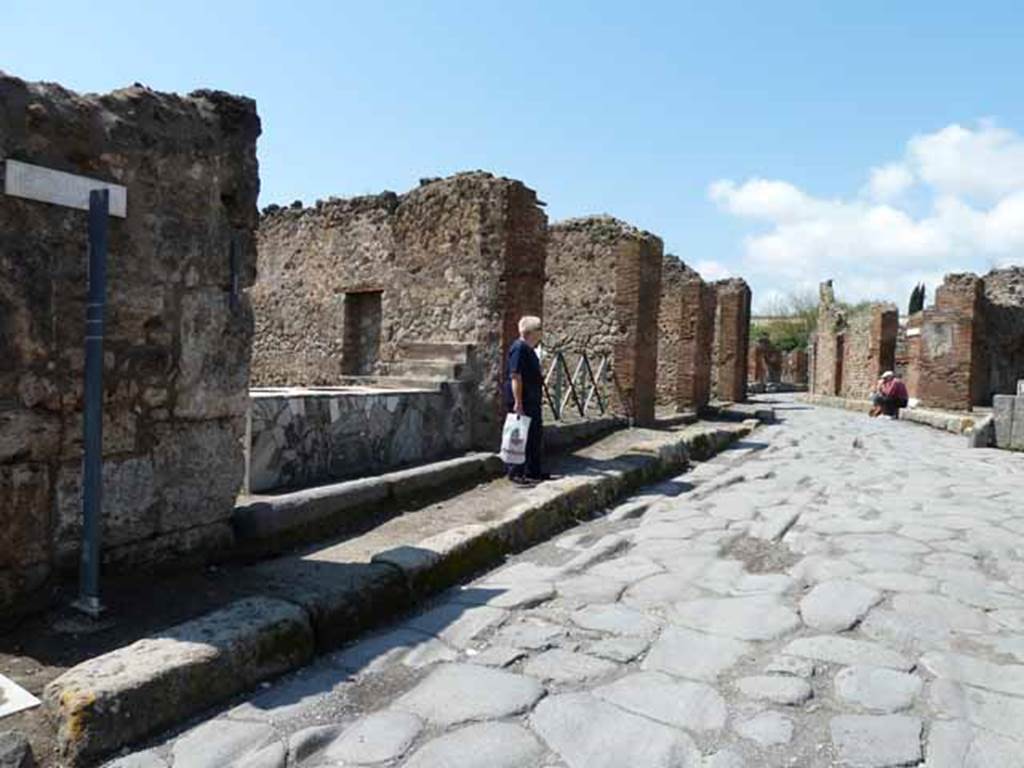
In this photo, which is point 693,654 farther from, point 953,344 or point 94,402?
point 953,344

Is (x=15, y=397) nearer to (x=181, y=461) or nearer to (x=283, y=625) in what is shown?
(x=181, y=461)

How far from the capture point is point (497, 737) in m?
2.57

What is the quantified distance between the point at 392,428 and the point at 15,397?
11.0 feet

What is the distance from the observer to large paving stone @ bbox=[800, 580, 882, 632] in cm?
366

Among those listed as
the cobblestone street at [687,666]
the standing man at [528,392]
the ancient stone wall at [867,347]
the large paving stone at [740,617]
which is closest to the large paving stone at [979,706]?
the cobblestone street at [687,666]

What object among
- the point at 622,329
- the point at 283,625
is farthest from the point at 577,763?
the point at 622,329

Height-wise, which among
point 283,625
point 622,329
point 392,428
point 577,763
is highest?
point 622,329

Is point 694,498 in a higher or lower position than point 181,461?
lower

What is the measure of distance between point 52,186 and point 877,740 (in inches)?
141

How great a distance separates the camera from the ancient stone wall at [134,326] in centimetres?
296

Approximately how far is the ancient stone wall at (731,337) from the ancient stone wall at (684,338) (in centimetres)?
311

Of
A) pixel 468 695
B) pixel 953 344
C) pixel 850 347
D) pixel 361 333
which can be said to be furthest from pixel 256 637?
pixel 850 347

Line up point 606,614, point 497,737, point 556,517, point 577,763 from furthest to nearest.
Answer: point 556,517, point 606,614, point 497,737, point 577,763

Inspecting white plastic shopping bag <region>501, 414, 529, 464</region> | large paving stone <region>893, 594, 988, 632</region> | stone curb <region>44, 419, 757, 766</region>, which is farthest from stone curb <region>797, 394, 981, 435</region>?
stone curb <region>44, 419, 757, 766</region>
